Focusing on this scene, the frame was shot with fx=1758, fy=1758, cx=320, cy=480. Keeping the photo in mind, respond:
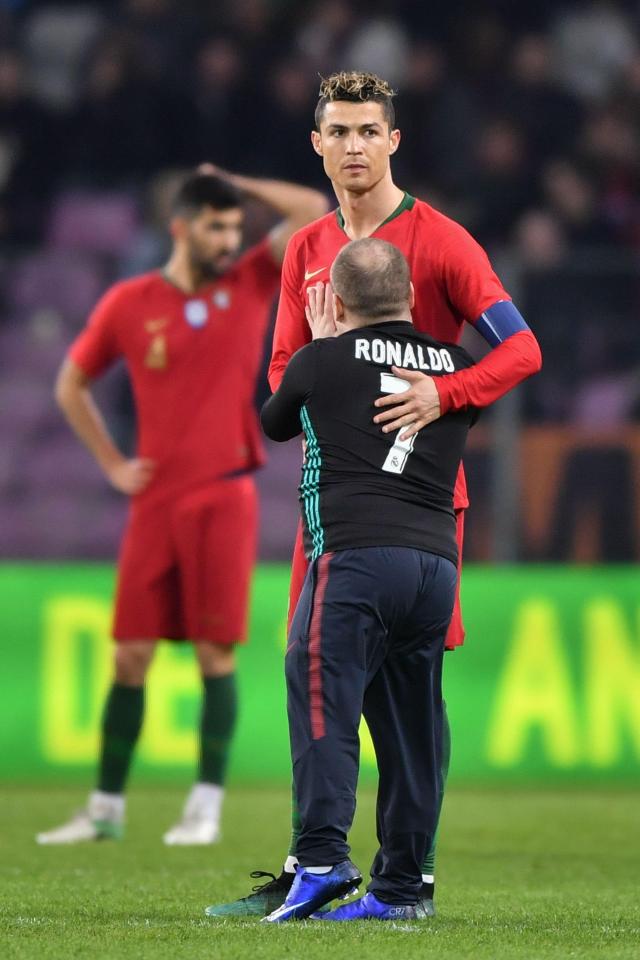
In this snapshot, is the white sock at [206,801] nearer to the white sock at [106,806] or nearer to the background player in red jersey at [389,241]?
the white sock at [106,806]

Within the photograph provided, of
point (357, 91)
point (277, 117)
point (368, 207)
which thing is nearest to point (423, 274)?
point (368, 207)

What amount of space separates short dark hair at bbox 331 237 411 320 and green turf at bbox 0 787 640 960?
1.43 m

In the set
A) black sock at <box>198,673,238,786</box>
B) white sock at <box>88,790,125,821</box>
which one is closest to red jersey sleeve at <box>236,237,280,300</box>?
black sock at <box>198,673,238,786</box>

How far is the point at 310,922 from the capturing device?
4066mm

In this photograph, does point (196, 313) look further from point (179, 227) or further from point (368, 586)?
point (368, 586)

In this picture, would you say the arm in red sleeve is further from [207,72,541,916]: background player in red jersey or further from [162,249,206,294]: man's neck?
[162,249,206,294]: man's neck

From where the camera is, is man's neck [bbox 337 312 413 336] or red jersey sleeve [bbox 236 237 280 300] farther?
red jersey sleeve [bbox 236 237 280 300]

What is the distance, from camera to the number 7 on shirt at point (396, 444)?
4.05 m

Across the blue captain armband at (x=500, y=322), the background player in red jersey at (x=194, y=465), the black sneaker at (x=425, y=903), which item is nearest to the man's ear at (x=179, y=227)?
the background player in red jersey at (x=194, y=465)

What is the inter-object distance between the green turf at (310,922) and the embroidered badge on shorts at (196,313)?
2.00 metres

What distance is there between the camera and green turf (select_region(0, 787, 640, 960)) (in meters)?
3.82

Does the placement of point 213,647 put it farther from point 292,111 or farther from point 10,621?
point 292,111

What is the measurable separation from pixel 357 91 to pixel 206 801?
3.22 meters

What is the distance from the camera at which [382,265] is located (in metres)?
4.09
